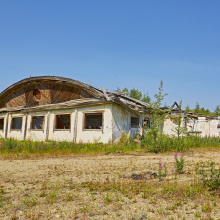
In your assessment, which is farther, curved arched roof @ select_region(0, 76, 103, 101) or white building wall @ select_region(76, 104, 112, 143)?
curved arched roof @ select_region(0, 76, 103, 101)

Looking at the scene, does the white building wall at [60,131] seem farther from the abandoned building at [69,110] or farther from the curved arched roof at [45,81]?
the curved arched roof at [45,81]

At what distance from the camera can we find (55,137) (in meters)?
15.4

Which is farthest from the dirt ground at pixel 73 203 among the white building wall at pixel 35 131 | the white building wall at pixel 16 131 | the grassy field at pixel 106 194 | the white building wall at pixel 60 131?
the white building wall at pixel 16 131

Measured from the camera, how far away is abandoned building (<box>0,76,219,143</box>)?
1309 centimetres

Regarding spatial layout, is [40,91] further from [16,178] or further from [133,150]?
[16,178]

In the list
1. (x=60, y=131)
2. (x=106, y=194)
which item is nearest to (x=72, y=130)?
(x=60, y=131)

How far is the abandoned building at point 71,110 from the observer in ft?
42.9

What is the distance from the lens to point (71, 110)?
1482cm

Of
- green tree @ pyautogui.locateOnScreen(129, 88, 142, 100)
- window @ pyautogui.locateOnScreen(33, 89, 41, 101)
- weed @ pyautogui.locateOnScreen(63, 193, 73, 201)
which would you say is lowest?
weed @ pyautogui.locateOnScreen(63, 193, 73, 201)

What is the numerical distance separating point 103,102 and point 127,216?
32.9 feet

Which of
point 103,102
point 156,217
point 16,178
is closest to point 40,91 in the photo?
point 103,102

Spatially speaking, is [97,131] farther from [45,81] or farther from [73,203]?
[73,203]

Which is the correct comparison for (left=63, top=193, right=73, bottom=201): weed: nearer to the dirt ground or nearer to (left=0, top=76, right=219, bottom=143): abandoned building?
the dirt ground

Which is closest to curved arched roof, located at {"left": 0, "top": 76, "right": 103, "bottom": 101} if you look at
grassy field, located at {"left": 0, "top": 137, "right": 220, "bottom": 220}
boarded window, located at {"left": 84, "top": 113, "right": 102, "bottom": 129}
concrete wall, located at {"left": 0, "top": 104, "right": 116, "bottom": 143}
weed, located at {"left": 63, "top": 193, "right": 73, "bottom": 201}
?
concrete wall, located at {"left": 0, "top": 104, "right": 116, "bottom": 143}
